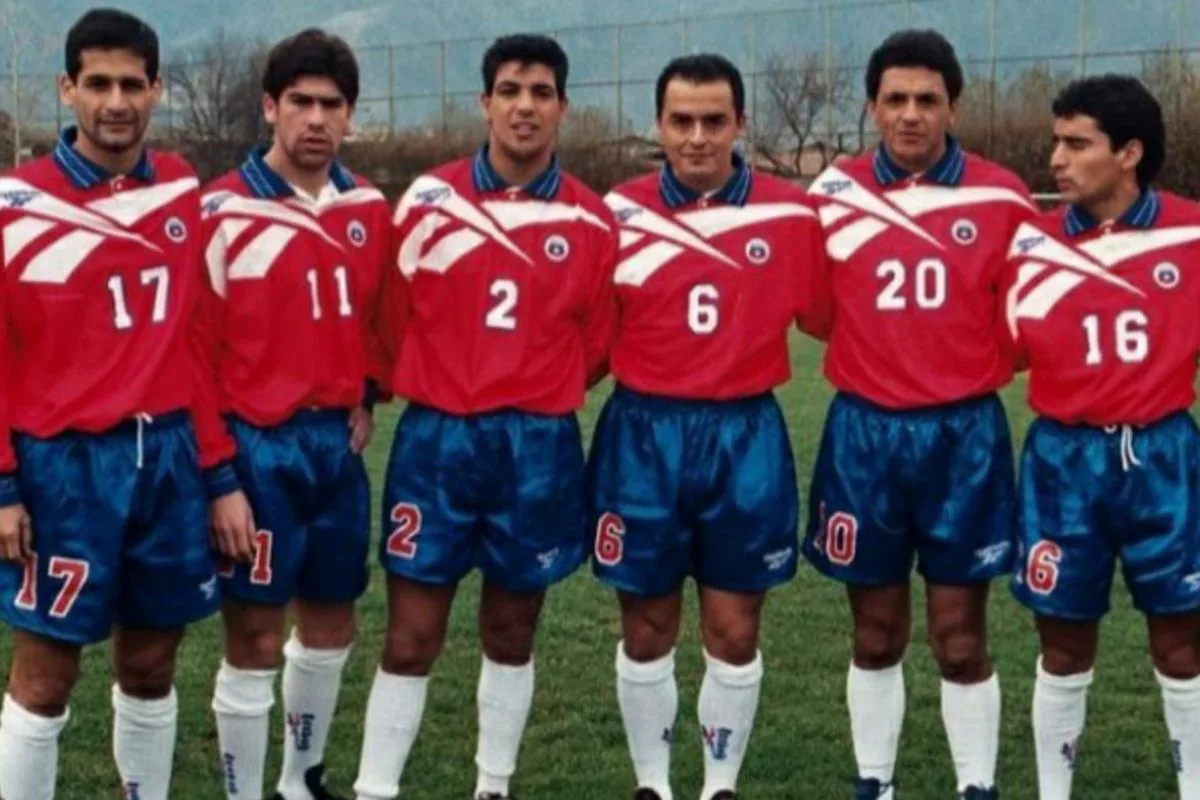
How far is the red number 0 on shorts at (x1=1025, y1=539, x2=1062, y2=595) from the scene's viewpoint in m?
4.98

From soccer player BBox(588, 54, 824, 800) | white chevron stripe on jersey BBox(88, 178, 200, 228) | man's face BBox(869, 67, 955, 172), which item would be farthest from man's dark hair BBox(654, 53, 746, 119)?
white chevron stripe on jersey BBox(88, 178, 200, 228)

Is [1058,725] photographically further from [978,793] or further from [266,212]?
[266,212]

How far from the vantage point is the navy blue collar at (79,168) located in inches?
178

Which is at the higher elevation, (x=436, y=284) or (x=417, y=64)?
(x=417, y=64)

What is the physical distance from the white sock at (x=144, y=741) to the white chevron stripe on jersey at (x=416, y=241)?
1.30 meters

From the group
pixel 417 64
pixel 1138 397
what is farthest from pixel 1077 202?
pixel 417 64

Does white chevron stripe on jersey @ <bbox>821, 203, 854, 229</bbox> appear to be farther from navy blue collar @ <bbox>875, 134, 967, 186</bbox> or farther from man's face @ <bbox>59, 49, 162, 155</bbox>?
man's face @ <bbox>59, 49, 162, 155</bbox>

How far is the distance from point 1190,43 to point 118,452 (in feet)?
103

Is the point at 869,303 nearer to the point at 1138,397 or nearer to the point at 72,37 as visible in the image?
the point at 1138,397

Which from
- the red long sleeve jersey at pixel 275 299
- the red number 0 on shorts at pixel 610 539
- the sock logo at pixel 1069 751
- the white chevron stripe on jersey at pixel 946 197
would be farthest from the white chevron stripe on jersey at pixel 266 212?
the sock logo at pixel 1069 751

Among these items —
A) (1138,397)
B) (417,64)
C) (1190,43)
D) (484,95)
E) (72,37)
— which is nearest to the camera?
(72,37)

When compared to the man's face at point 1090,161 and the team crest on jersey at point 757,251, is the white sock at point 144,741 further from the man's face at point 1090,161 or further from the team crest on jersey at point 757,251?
the man's face at point 1090,161

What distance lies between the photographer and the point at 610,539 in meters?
5.26

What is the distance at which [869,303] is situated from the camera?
5.16 m
